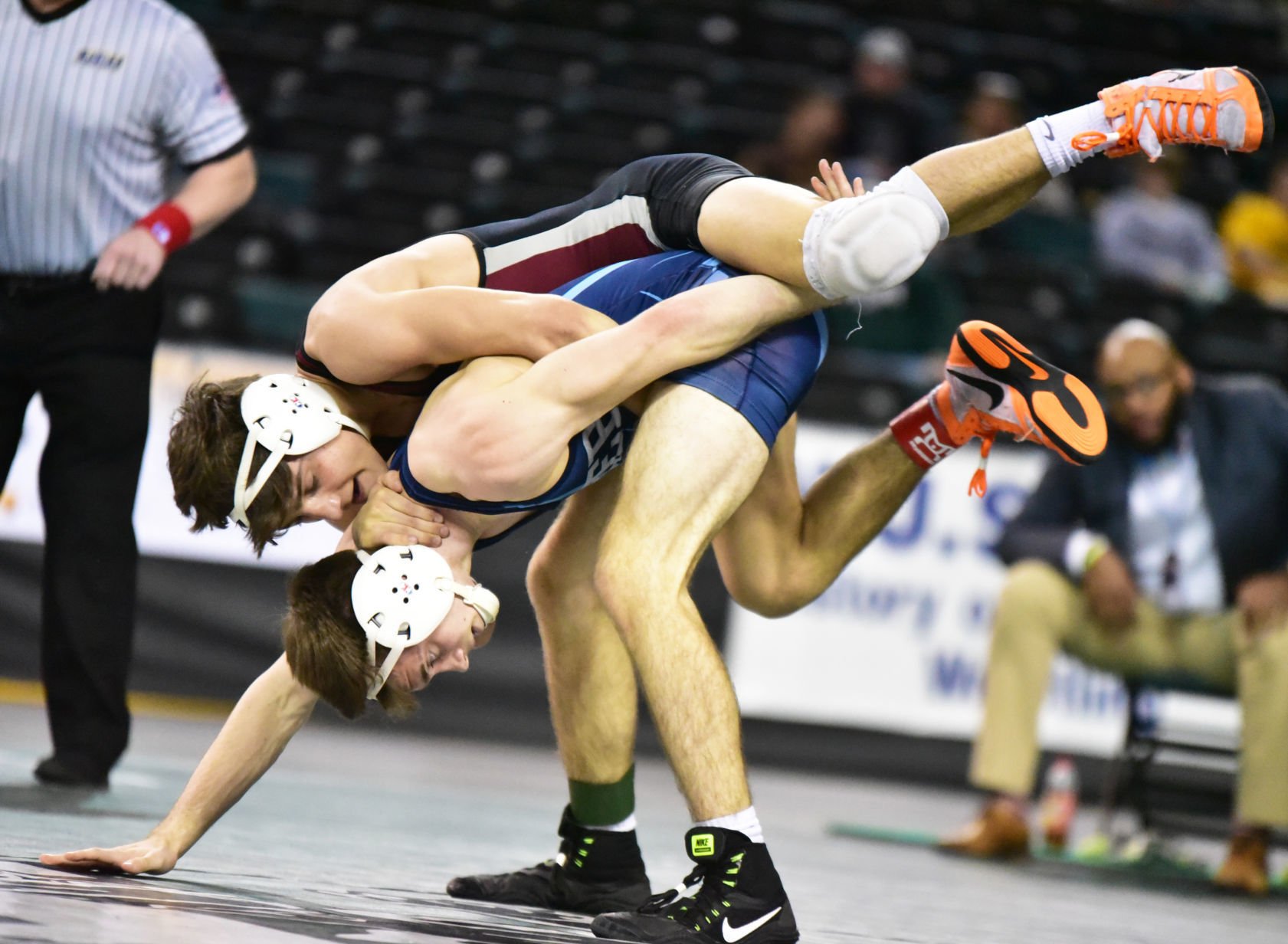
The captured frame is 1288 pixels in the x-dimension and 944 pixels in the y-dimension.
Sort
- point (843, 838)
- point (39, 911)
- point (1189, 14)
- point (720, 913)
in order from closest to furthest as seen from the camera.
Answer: point (39, 911)
point (720, 913)
point (843, 838)
point (1189, 14)

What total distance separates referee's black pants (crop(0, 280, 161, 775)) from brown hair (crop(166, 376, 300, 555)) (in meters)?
0.94

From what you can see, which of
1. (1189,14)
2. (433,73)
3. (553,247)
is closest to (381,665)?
(553,247)

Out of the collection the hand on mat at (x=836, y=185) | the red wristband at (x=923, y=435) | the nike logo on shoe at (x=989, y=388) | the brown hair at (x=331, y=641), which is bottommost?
the brown hair at (x=331, y=641)

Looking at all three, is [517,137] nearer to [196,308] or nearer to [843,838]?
[196,308]

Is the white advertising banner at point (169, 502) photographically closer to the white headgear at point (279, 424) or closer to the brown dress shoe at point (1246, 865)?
the white headgear at point (279, 424)

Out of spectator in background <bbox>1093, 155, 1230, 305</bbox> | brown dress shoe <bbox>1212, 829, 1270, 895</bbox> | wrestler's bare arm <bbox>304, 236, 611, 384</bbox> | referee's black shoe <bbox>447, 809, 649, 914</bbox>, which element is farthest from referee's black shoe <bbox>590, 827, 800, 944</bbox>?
spectator in background <bbox>1093, 155, 1230, 305</bbox>

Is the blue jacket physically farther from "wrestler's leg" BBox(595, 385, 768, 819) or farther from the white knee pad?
"wrestler's leg" BBox(595, 385, 768, 819)

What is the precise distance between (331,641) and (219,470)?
1.41 feet

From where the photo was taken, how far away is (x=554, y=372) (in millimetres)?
2334

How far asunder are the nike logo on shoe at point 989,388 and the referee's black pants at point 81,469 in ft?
Answer: 5.82

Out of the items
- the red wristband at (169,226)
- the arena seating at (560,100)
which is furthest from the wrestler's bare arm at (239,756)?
the arena seating at (560,100)

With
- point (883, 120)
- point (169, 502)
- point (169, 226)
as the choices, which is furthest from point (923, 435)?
point (883, 120)

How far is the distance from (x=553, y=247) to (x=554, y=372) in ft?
1.79

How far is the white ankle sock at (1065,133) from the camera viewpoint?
2660 millimetres
